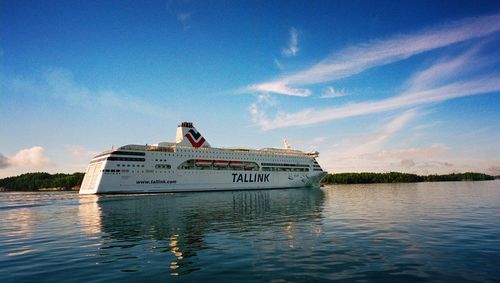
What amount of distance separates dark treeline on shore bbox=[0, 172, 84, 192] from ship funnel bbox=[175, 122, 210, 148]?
3541 inches

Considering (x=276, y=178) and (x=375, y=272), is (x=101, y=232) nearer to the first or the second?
(x=375, y=272)

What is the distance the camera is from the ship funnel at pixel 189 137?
82.9m

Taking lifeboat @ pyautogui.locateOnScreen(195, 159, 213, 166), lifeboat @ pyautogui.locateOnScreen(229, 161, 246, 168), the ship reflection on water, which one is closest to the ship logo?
lifeboat @ pyautogui.locateOnScreen(195, 159, 213, 166)

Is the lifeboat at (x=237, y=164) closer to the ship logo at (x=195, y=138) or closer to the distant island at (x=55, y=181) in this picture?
the ship logo at (x=195, y=138)

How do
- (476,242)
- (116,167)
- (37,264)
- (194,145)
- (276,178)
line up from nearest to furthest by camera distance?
(37,264) → (476,242) → (116,167) → (194,145) → (276,178)

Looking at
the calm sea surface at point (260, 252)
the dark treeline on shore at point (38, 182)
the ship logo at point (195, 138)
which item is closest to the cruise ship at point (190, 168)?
the ship logo at point (195, 138)

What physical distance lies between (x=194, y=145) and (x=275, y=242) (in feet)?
229

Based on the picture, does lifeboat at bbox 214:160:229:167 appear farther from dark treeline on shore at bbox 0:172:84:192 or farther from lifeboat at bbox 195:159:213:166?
dark treeline on shore at bbox 0:172:84:192

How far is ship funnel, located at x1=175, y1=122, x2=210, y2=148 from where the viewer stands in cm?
8294

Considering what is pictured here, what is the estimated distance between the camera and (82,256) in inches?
523

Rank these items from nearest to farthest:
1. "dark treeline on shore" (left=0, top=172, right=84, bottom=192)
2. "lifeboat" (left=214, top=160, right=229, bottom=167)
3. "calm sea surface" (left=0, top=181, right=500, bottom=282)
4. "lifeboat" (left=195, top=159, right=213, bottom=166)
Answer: "calm sea surface" (left=0, top=181, right=500, bottom=282), "lifeboat" (left=195, top=159, right=213, bottom=166), "lifeboat" (left=214, top=160, right=229, bottom=167), "dark treeline on shore" (left=0, top=172, right=84, bottom=192)

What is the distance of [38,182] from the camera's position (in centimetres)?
16712

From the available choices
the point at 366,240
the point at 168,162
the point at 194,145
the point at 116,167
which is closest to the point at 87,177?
the point at 116,167

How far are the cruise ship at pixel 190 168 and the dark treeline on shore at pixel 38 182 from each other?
3394 inches
